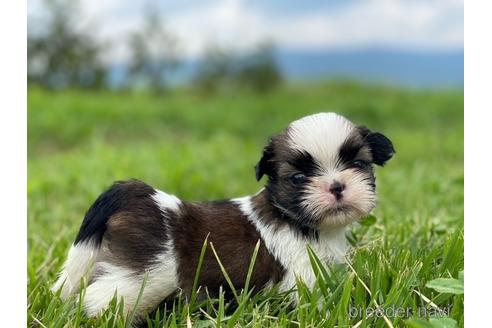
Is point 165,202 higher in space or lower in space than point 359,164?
lower

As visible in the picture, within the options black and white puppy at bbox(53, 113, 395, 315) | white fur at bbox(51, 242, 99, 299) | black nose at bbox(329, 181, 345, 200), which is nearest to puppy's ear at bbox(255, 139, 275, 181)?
black and white puppy at bbox(53, 113, 395, 315)

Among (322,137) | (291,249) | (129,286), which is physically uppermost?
(322,137)

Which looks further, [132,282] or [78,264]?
[78,264]

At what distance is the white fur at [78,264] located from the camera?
8.64 ft

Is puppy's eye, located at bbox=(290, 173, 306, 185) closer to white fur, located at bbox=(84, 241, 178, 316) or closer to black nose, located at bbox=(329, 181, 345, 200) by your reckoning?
black nose, located at bbox=(329, 181, 345, 200)

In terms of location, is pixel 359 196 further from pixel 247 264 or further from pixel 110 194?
pixel 110 194

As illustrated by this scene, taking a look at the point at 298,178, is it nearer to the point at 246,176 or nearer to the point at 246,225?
the point at 246,225

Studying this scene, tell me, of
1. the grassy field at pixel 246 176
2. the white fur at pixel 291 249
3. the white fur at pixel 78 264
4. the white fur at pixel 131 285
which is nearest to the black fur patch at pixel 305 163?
the white fur at pixel 291 249

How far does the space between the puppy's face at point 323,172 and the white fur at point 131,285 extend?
49 cm

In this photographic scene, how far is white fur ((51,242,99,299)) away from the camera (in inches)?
104

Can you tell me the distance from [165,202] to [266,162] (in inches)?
16.8

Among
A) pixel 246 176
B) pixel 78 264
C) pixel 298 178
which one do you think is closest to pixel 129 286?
pixel 78 264

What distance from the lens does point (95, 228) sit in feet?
8.65
